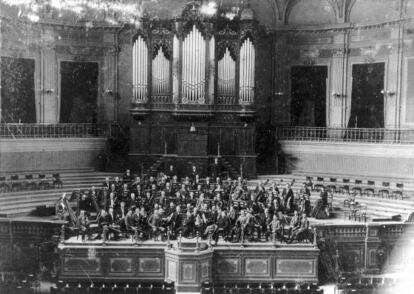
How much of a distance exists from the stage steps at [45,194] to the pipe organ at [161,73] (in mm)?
3742

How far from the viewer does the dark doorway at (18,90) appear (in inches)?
851

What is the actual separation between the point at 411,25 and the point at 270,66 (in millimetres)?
5947

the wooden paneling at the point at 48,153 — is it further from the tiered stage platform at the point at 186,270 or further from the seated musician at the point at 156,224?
the seated musician at the point at 156,224

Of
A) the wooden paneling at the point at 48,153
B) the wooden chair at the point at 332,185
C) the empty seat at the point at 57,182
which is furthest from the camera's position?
the wooden paneling at the point at 48,153

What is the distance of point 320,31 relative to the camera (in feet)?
78.5

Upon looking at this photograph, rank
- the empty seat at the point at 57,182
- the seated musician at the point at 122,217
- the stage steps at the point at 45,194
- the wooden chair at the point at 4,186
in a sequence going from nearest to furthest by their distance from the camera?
the seated musician at the point at 122,217, the stage steps at the point at 45,194, the wooden chair at the point at 4,186, the empty seat at the point at 57,182

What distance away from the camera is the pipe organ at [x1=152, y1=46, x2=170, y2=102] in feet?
73.6

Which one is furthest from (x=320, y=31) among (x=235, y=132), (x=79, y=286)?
(x=79, y=286)

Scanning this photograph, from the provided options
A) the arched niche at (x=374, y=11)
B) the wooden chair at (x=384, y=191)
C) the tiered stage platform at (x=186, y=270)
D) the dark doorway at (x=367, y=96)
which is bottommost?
the tiered stage platform at (x=186, y=270)

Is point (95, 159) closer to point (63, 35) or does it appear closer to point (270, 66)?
point (63, 35)

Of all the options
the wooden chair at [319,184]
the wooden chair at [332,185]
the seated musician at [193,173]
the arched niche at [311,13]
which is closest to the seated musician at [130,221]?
the seated musician at [193,173]

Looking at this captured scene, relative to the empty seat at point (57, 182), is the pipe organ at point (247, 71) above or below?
above

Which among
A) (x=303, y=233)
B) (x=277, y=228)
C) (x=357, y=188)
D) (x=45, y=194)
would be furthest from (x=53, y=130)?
(x=357, y=188)

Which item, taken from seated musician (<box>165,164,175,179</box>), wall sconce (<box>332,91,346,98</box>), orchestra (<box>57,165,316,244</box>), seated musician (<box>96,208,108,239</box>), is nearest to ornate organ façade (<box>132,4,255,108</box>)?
seated musician (<box>165,164,175,179</box>)
